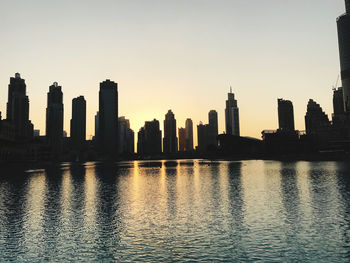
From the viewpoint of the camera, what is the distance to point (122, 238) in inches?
979

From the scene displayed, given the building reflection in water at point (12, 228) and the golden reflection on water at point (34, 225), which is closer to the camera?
the building reflection in water at point (12, 228)

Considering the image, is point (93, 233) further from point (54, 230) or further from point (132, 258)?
point (132, 258)

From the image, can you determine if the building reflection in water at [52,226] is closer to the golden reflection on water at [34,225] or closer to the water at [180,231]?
the water at [180,231]

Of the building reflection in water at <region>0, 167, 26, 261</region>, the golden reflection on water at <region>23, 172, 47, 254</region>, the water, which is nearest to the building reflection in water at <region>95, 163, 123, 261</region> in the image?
the water

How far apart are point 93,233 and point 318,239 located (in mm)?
17486

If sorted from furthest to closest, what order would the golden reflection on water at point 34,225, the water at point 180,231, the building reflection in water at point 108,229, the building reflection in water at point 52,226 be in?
the golden reflection on water at point 34,225 < the building reflection in water at point 52,226 < the building reflection in water at point 108,229 < the water at point 180,231

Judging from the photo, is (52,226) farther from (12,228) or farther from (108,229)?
(108,229)

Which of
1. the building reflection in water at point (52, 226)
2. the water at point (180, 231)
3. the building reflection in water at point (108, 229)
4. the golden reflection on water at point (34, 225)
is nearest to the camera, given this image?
the water at point (180, 231)

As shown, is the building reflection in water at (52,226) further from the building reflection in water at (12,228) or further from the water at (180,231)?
the building reflection in water at (12,228)

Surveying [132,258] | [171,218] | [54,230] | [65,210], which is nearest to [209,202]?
[171,218]

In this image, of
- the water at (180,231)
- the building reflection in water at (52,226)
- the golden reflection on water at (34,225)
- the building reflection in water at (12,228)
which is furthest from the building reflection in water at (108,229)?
the building reflection in water at (12,228)

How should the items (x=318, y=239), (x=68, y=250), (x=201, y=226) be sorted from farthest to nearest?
1. (x=201, y=226)
2. (x=318, y=239)
3. (x=68, y=250)

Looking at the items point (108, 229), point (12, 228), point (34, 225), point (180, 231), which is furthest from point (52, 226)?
point (180, 231)

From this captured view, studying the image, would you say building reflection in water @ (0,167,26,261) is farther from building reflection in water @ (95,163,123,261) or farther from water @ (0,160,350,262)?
building reflection in water @ (95,163,123,261)
